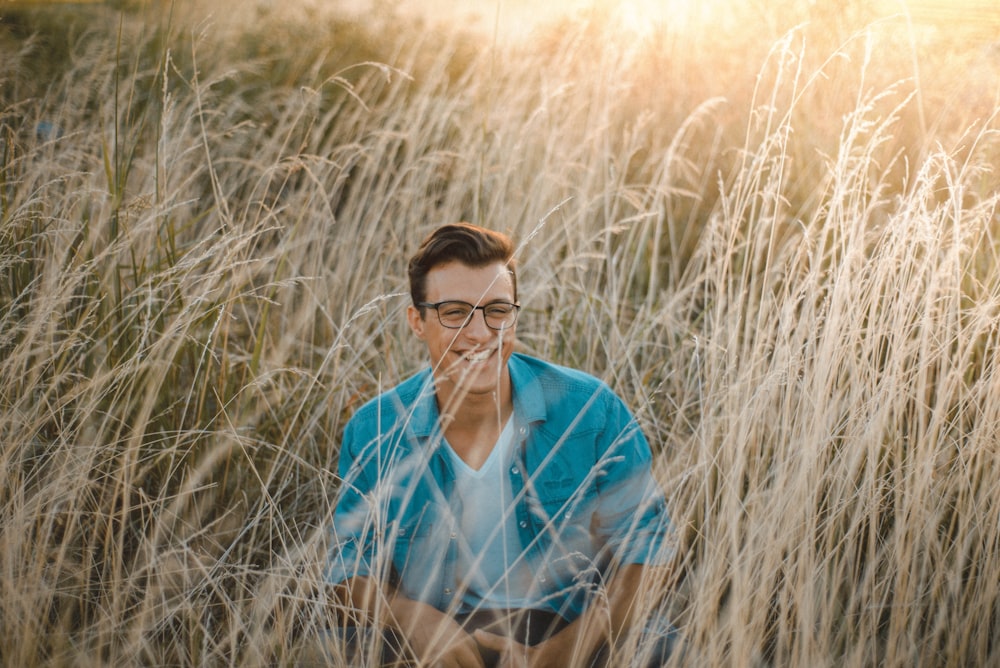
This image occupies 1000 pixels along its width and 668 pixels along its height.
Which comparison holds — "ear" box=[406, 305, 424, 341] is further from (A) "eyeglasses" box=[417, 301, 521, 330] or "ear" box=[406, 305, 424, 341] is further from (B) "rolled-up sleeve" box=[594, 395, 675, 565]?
(B) "rolled-up sleeve" box=[594, 395, 675, 565]

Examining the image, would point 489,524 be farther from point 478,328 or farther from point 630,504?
point 478,328

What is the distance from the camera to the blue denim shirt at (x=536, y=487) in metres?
1.80

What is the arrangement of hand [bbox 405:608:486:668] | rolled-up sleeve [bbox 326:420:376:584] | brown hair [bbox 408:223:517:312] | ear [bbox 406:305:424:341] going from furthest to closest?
ear [bbox 406:305:424:341] → brown hair [bbox 408:223:517:312] → rolled-up sleeve [bbox 326:420:376:584] → hand [bbox 405:608:486:668]

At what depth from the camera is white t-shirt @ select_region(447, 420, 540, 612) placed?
1.85 metres

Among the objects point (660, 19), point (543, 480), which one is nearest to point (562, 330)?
point (543, 480)

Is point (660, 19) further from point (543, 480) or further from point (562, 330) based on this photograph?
point (543, 480)

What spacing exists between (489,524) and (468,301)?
0.52m

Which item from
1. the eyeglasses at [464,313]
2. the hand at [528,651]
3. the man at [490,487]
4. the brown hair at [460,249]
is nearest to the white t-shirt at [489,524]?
the man at [490,487]

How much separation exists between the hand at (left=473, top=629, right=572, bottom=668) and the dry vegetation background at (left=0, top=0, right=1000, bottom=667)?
271 millimetres

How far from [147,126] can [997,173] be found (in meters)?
3.04

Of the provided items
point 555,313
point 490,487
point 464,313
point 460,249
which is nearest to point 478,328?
point 464,313

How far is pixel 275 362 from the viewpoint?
7.47 feet

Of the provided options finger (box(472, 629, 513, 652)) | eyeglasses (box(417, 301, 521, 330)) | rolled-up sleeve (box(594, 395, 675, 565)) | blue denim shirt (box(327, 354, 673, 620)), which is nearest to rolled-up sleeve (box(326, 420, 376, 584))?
blue denim shirt (box(327, 354, 673, 620))

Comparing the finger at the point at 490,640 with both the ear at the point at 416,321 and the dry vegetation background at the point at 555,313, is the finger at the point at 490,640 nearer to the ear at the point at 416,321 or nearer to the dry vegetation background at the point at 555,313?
the dry vegetation background at the point at 555,313
